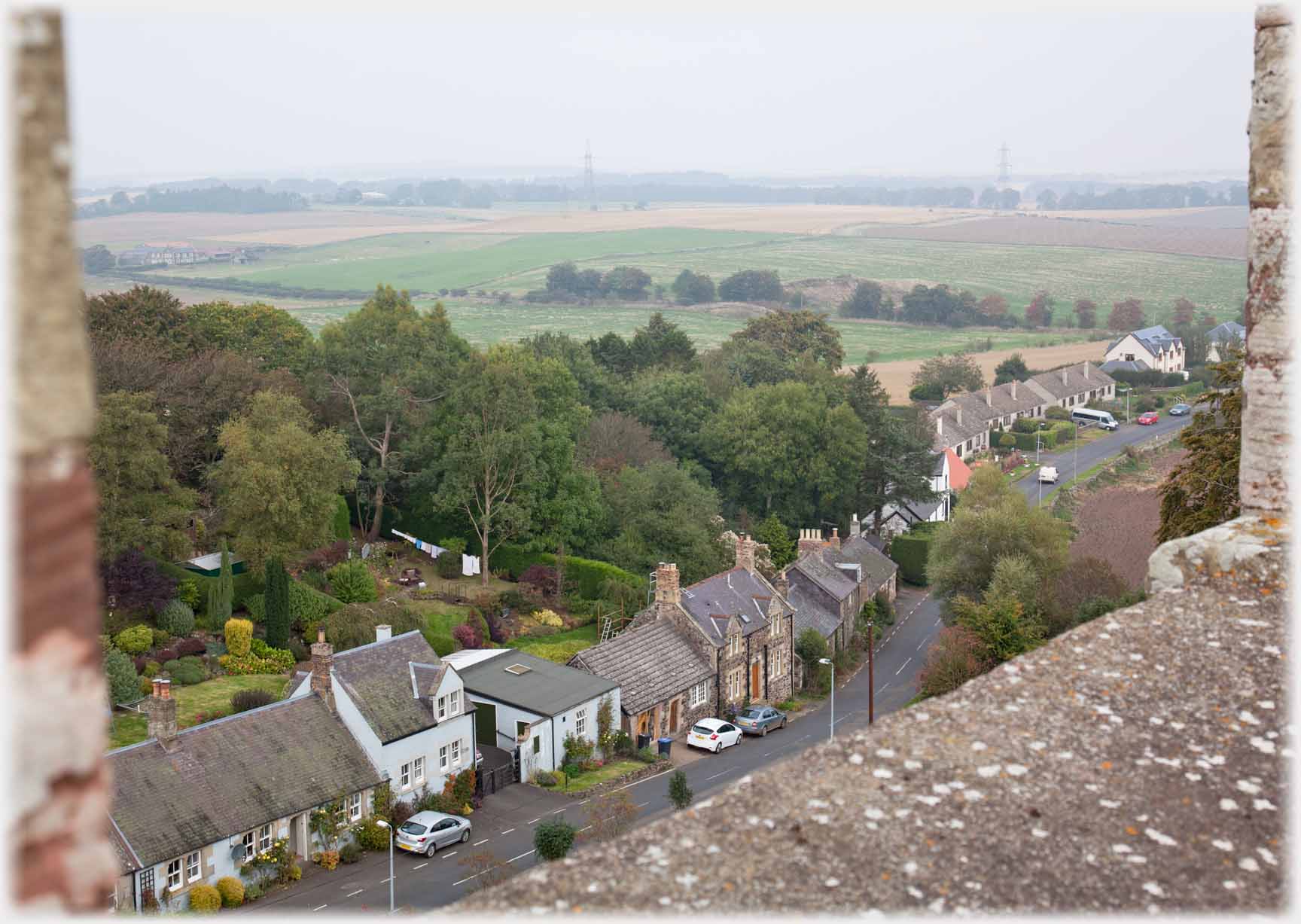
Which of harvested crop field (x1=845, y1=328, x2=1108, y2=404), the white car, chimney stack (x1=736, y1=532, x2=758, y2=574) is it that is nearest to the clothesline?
chimney stack (x1=736, y1=532, x2=758, y2=574)

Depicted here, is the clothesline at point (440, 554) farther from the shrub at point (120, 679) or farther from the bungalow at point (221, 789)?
the bungalow at point (221, 789)

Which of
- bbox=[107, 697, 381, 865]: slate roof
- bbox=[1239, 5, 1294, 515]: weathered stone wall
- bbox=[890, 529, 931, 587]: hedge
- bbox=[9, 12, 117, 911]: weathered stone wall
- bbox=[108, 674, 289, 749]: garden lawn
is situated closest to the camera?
bbox=[9, 12, 117, 911]: weathered stone wall

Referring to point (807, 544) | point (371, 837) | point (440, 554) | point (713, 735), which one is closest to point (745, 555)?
point (713, 735)

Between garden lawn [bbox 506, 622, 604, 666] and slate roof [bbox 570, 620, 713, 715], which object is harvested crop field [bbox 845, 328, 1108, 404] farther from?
slate roof [bbox 570, 620, 713, 715]

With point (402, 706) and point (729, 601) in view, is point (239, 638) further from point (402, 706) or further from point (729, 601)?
point (729, 601)

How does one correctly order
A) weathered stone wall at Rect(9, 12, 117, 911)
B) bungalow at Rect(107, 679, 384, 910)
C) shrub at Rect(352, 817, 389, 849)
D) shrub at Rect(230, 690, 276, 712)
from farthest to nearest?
shrub at Rect(230, 690, 276, 712) < shrub at Rect(352, 817, 389, 849) < bungalow at Rect(107, 679, 384, 910) < weathered stone wall at Rect(9, 12, 117, 911)

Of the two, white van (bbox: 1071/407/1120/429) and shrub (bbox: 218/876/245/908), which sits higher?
white van (bbox: 1071/407/1120/429)

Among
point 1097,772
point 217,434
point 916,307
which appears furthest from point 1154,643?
point 916,307
